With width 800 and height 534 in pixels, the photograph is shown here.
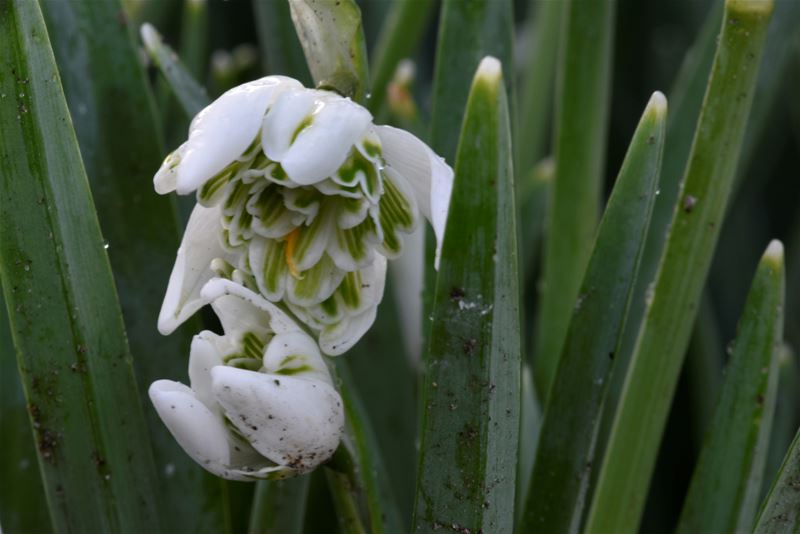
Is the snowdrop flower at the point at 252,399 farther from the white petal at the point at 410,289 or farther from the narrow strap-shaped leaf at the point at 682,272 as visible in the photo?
the white petal at the point at 410,289

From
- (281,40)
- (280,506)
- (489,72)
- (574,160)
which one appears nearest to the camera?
(489,72)

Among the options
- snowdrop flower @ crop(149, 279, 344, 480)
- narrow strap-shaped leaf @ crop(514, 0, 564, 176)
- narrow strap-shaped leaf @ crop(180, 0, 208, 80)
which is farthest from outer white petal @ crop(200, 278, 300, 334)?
narrow strap-shaped leaf @ crop(514, 0, 564, 176)

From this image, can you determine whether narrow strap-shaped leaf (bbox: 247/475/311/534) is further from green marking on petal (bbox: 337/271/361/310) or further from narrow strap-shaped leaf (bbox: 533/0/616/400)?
narrow strap-shaped leaf (bbox: 533/0/616/400)

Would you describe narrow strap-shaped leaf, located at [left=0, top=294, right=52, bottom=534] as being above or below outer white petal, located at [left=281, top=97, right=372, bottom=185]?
below

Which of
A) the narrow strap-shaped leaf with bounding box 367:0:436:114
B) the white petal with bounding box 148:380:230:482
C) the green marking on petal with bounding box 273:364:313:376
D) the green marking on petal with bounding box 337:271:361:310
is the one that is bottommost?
the white petal with bounding box 148:380:230:482

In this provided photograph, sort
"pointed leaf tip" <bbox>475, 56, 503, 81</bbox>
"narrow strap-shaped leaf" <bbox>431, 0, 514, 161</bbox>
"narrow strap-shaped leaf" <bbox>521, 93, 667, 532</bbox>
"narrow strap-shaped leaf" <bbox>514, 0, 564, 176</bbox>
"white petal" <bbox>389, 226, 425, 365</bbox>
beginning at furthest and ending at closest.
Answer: "narrow strap-shaped leaf" <bbox>514, 0, 564, 176</bbox> < "white petal" <bbox>389, 226, 425, 365</bbox> < "narrow strap-shaped leaf" <bbox>431, 0, 514, 161</bbox> < "narrow strap-shaped leaf" <bbox>521, 93, 667, 532</bbox> < "pointed leaf tip" <bbox>475, 56, 503, 81</bbox>

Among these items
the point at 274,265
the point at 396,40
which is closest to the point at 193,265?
the point at 274,265

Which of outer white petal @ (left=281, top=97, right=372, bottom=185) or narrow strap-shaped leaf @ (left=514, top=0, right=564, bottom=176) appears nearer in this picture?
outer white petal @ (left=281, top=97, right=372, bottom=185)

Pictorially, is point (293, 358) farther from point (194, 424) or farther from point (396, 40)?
point (396, 40)

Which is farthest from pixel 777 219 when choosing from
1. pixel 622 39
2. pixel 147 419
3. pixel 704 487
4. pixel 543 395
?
pixel 147 419
